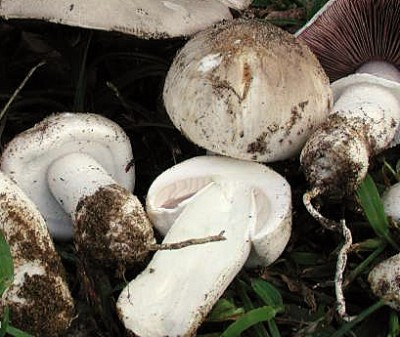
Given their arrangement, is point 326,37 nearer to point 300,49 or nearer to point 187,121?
point 300,49

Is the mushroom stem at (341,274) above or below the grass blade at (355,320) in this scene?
above

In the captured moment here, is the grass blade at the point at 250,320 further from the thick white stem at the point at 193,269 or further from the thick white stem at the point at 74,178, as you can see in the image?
the thick white stem at the point at 74,178

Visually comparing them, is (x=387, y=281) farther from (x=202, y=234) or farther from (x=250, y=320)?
(x=202, y=234)

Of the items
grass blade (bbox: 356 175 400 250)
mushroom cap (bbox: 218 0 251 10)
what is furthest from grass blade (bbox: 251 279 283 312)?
mushroom cap (bbox: 218 0 251 10)

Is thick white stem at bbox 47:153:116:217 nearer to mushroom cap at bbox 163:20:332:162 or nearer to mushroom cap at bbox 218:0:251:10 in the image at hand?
mushroom cap at bbox 163:20:332:162

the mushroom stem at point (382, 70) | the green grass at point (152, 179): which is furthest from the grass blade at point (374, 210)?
the mushroom stem at point (382, 70)

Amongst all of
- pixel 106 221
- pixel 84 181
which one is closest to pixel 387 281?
pixel 106 221

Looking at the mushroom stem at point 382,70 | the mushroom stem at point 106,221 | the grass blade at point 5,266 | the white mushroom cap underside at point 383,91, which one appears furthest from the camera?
the mushroom stem at point 382,70
